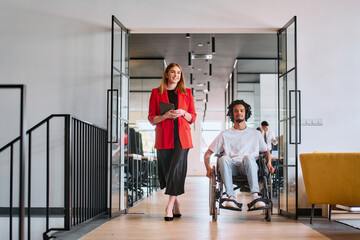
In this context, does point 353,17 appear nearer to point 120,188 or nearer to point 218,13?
point 218,13

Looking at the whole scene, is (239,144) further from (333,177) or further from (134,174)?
(134,174)

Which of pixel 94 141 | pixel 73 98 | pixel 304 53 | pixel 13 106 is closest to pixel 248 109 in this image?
pixel 304 53

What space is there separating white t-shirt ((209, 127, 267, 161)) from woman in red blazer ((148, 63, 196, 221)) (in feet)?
1.18

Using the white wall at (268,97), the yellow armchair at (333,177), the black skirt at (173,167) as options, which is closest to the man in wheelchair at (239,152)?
the black skirt at (173,167)

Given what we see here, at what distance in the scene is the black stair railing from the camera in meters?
3.15

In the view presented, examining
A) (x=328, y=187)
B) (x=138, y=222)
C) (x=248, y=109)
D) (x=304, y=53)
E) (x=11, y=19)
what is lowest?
(x=138, y=222)

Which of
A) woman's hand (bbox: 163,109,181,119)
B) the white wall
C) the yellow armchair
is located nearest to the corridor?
the yellow armchair

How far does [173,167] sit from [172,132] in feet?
1.00

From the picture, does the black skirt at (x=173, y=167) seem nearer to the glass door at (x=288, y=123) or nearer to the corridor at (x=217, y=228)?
the corridor at (x=217, y=228)

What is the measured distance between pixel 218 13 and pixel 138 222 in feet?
7.70

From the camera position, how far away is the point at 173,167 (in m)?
4.00

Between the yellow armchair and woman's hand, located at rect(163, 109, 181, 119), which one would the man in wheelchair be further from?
woman's hand, located at rect(163, 109, 181, 119)

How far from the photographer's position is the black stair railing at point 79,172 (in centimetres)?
315

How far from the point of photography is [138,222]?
13.0 ft
